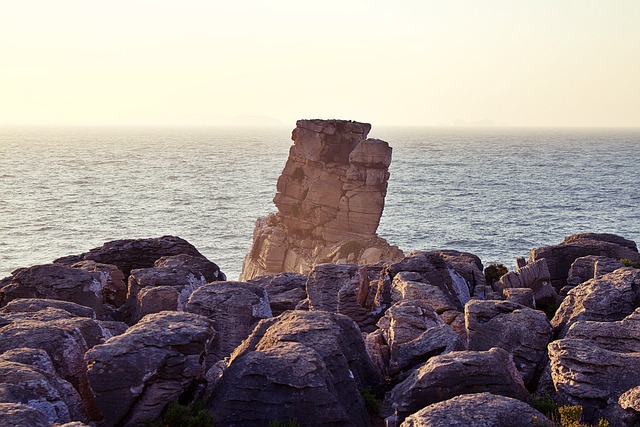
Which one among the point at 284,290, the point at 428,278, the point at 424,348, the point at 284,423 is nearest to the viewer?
the point at 284,423

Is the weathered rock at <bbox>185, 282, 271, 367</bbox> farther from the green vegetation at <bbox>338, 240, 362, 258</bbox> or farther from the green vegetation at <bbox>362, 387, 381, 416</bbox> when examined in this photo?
the green vegetation at <bbox>338, 240, 362, 258</bbox>

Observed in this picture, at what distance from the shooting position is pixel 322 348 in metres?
21.8

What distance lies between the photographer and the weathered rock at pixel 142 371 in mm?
18672

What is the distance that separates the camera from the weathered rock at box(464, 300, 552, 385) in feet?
83.2

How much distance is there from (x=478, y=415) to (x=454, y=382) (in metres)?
3.00

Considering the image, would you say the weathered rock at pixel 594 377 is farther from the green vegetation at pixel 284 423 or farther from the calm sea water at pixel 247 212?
the calm sea water at pixel 247 212

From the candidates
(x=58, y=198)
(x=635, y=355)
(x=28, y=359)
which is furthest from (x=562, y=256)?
(x=58, y=198)

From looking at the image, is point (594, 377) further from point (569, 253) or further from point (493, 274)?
point (569, 253)

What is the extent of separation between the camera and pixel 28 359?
19.2 m

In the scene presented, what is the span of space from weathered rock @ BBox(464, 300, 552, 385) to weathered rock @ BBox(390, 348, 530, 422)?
4574mm

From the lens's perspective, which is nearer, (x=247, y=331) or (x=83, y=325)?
(x=83, y=325)

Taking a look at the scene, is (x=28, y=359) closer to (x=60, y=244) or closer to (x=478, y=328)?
(x=478, y=328)

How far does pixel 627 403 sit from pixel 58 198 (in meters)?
151

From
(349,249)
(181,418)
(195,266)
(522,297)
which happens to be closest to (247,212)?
(349,249)
